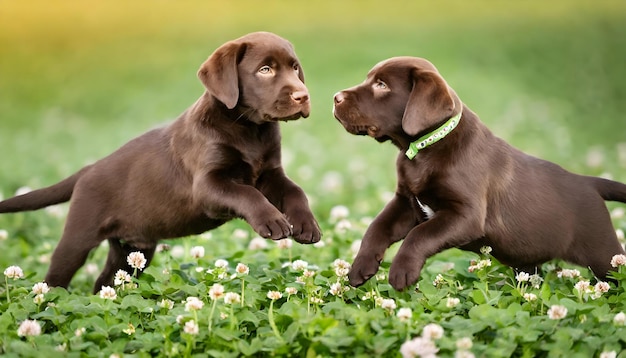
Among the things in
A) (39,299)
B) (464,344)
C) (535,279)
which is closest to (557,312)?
(464,344)

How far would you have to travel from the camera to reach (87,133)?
14.0 m

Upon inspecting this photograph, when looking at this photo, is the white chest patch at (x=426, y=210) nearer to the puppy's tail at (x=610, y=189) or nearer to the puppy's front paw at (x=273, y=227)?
the puppy's front paw at (x=273, y=227)

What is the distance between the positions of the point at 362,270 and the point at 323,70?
1268 cm

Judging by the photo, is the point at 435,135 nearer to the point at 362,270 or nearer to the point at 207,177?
the point at 362,270

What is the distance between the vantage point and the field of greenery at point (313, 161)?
395cm

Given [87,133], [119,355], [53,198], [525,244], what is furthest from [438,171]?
[87,133]

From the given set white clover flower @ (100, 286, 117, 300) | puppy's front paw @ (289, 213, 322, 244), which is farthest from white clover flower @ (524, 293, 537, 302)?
white clover flower @ (100, 286, 117, 300)

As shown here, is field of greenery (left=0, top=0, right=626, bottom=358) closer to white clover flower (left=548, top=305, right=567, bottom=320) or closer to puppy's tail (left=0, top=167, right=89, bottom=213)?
white clover flower (left=548, top=305, right=567, bottom=320)

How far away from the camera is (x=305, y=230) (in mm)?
4680

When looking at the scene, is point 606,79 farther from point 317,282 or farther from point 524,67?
point 317,282

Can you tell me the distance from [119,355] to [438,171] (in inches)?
72.1

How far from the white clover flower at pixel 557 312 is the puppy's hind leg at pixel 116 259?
2.55 metres

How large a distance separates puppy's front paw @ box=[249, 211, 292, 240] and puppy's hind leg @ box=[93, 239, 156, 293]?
50.2 inches

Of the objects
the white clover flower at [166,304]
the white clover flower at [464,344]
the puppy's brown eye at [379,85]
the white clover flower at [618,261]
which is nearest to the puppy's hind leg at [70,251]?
the white clover flower at [166,304]
